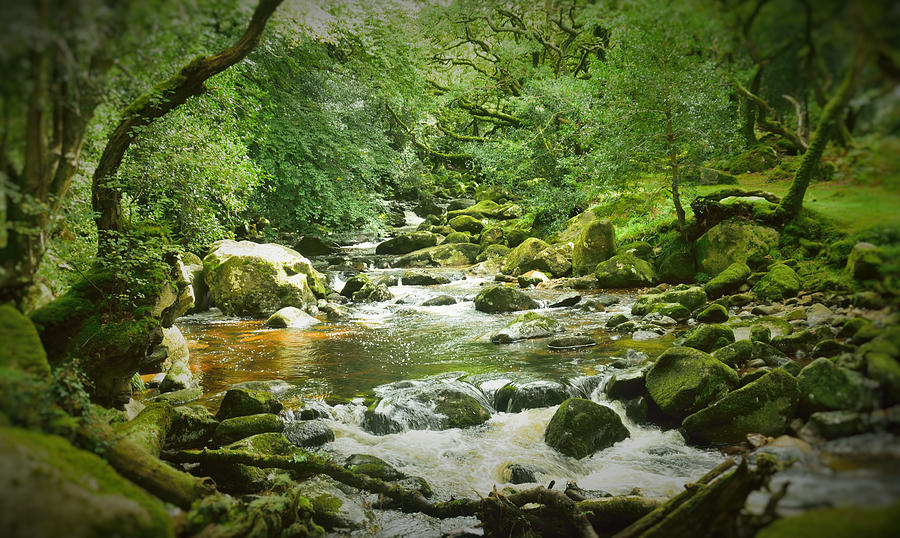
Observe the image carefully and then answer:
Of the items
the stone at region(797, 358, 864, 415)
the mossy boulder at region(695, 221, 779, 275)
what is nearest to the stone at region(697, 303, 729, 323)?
the mossy boulder at region(695, 221, 779, 275)

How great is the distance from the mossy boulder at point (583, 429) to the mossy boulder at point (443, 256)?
14.5 meters

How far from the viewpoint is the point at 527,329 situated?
9656 mm

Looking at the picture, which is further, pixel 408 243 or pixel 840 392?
pixel 408 243

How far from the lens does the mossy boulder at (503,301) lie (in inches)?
479

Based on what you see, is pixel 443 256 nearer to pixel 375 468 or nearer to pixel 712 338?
pixel 712 338

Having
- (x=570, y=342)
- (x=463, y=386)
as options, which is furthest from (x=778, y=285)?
(x=463, y=386)

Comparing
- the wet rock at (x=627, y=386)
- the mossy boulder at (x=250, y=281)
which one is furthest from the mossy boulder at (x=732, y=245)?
the mossy boulder at (x=250, y=281)

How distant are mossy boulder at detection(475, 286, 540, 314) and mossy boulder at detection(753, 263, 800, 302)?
4.90m

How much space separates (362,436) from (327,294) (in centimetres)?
900

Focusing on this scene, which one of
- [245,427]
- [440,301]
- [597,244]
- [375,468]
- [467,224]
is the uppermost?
[467,224]

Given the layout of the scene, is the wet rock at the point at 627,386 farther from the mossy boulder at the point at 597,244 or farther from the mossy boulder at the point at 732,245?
the mossy boulder at the point at 597,244

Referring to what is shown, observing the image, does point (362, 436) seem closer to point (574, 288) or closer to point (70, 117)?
point (70, 117)

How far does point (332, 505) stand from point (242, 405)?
6.86 feet

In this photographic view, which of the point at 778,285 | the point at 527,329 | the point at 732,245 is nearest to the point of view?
the point at 778,285
